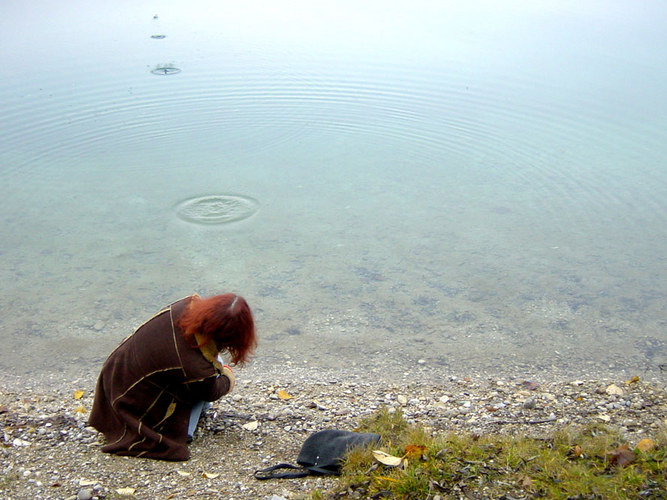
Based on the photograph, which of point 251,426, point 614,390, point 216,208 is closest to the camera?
point 251,426

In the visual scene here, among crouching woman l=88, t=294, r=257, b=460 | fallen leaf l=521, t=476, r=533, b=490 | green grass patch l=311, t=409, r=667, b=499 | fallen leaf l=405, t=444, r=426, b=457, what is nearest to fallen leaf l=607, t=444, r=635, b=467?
green grass patch l=311, t=409, r=667, b=499

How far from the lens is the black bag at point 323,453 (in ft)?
10.9

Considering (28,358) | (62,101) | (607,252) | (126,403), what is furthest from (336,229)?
(62,101)

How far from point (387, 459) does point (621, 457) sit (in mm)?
1078

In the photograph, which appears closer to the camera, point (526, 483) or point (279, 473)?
point (526, 483)

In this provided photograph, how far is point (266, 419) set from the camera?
4.15 m

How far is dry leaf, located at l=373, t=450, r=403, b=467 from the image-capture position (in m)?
3.14

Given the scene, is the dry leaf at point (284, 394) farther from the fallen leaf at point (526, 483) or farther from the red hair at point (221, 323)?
the fallen leaf at point (526, 483)

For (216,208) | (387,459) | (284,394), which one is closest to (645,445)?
(387,459)

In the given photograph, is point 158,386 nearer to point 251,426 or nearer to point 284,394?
point 251,426

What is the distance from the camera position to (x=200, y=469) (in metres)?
3.42

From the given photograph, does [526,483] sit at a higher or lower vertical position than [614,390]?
higher

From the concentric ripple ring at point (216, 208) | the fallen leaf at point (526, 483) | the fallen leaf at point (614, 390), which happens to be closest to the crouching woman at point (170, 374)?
the fallen leaf at point (526, 483)

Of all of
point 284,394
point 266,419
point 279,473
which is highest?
point 279,473
